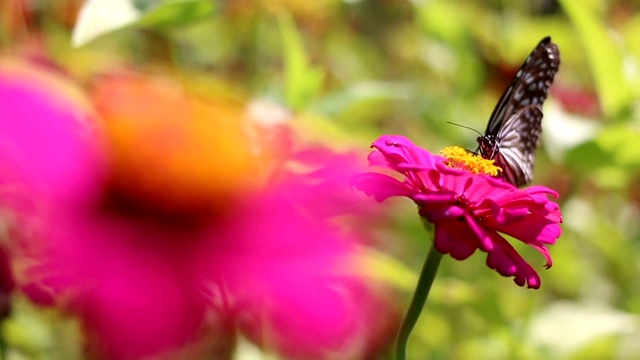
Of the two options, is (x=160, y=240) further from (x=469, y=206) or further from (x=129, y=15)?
(x=129, y=15)

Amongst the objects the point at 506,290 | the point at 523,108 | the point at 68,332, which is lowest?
the point at 506,290

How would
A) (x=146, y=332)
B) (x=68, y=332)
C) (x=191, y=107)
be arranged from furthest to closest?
(x=68, y=332) → (x=191, y=107) → (x=146, y=332)

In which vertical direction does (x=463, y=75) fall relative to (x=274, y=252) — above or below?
below

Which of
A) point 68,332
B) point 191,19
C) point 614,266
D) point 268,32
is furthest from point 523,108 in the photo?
point 268,32

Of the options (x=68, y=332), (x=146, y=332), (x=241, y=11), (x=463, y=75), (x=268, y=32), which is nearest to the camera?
(x=146, y=332)

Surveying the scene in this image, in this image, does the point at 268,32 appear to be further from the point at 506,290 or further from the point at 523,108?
the point at 523,108

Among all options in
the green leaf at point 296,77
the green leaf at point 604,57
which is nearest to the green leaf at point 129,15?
the green leaf at point 296,77

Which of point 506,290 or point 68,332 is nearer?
point 68,332
